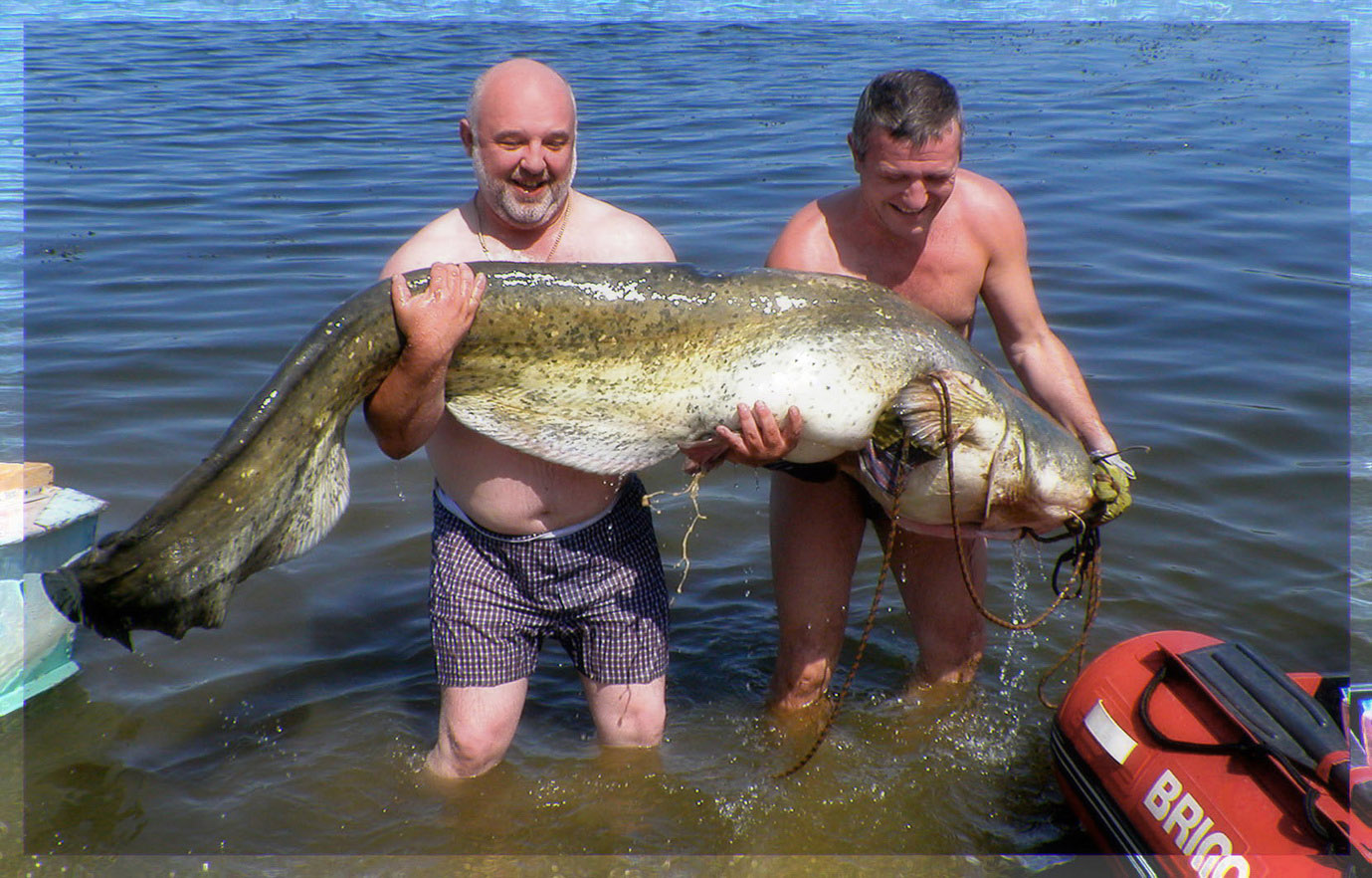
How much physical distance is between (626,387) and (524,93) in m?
0.90

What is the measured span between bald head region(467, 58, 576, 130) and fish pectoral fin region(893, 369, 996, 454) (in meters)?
1.28

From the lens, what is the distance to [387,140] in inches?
519

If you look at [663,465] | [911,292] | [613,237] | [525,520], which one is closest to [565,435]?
[525,520]

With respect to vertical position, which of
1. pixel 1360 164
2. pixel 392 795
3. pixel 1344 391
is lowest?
pixel 392 795

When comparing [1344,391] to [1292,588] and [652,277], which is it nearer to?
[1292,588]

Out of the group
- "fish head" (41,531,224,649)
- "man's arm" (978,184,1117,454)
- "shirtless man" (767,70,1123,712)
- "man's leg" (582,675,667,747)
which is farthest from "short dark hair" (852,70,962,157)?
"fish head" (41,531,224,649)

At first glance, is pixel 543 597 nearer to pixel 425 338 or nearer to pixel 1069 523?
pixel 425 338

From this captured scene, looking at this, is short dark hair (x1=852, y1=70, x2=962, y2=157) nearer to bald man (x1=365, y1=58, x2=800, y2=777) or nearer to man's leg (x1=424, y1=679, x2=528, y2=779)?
bald man (x1=365, y1=58, x2=800, y2=777)

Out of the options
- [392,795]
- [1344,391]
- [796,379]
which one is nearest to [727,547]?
[392,795]

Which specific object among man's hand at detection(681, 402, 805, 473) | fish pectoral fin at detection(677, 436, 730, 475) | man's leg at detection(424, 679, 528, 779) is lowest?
man's leg at detection(424, 679, 528, 779)

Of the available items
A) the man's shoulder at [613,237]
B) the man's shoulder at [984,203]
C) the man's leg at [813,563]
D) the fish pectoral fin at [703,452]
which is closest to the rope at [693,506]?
the fish pectoral fin at [703,452]

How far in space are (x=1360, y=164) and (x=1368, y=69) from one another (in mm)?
6743

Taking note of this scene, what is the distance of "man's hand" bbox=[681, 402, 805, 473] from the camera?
10.9ft

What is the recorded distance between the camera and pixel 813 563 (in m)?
4.19
